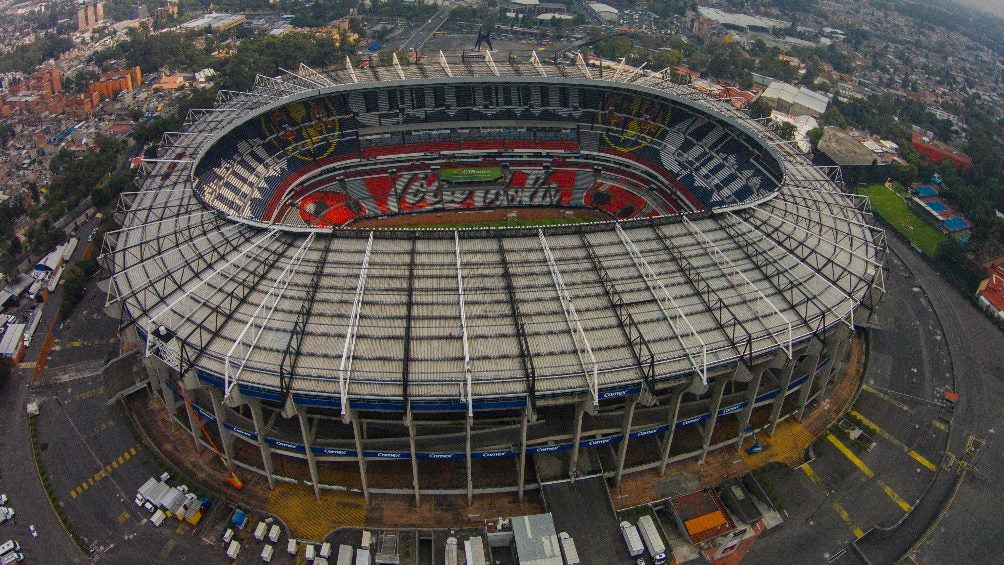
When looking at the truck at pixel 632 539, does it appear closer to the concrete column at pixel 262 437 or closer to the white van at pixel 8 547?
the concrete column at pixel 262 437

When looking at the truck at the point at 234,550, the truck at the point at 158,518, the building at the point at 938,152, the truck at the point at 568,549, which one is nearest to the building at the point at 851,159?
the building at the point at 938,152

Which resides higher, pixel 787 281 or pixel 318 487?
pixel 787 281

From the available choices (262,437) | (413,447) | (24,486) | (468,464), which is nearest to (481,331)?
(413,447)

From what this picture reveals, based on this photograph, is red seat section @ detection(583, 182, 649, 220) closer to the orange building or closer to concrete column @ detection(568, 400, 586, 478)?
→ concrete column @ detection(568, 400, 586, 478)

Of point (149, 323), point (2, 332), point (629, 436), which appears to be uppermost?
point (149, 323)

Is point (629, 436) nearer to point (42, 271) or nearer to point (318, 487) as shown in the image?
point (318, 487)

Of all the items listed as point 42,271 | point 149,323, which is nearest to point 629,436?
point 149,323

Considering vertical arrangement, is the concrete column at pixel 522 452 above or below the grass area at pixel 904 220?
above
